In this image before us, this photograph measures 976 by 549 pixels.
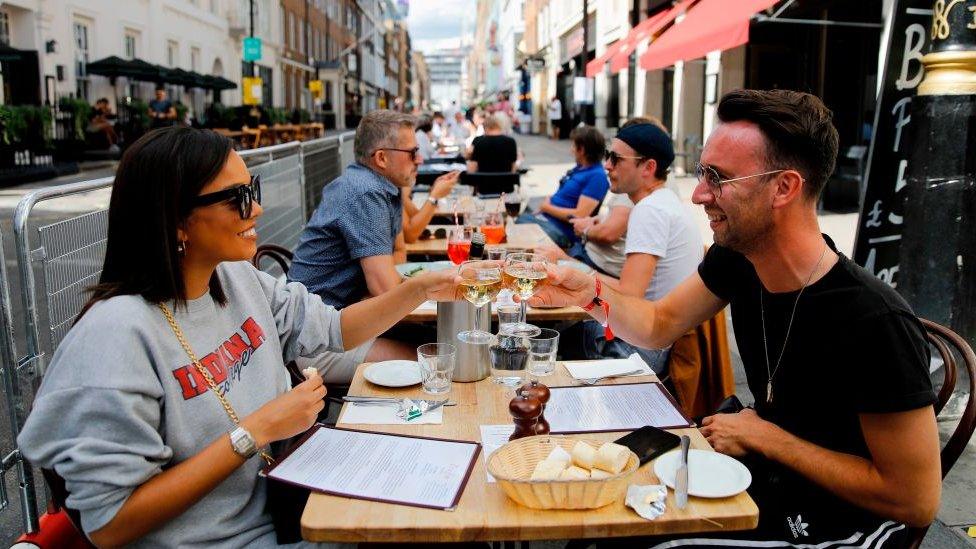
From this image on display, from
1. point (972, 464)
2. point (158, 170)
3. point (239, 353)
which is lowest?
point (972, 464)

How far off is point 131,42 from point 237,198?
27.0 meters

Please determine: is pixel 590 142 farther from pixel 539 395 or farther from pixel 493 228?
pixel 539 395

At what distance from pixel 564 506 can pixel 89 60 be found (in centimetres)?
2451

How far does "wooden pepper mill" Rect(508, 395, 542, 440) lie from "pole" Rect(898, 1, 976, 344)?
3.15m

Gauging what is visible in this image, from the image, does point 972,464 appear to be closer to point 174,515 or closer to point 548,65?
point 174,515

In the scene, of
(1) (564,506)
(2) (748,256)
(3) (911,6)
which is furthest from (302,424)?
(3) (911,6)

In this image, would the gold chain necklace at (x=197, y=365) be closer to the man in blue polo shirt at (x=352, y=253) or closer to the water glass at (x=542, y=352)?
the water glass at (x=542, y=352)

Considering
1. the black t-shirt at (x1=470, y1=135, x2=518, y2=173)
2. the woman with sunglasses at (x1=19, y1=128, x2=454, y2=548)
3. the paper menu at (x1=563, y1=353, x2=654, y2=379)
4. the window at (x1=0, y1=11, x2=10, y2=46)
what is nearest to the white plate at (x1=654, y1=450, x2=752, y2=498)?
the paper menu at (x1=563, y1=353, x2=654, y2=379)

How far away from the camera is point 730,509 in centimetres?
179

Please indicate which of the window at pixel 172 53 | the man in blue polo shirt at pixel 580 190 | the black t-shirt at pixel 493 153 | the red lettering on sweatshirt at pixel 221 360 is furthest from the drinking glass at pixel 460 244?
the window at pixel 172 53

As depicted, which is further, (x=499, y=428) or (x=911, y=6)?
(x=911, y=6)

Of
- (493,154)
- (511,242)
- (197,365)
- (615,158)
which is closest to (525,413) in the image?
(197,365)

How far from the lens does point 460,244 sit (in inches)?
162

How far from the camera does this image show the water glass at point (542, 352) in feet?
8.66
